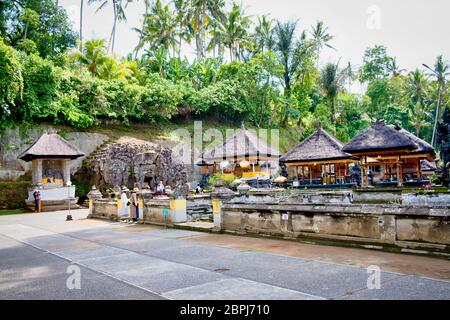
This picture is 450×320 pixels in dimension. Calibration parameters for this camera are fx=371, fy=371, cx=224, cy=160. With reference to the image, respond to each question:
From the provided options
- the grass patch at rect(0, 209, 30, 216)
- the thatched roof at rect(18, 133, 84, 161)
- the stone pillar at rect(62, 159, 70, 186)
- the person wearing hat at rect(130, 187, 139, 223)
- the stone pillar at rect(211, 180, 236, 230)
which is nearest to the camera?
the stone pillar at rect(211, 180, 236, 230)

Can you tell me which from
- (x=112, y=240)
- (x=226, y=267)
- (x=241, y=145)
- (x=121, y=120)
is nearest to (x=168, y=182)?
(x=241, y=145)

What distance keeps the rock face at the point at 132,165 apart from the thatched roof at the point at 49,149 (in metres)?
2.11

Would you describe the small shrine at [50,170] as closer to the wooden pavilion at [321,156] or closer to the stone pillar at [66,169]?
the stone pillar at [66,169]

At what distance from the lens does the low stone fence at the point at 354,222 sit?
287 inches

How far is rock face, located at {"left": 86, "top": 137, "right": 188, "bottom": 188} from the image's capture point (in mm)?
27484

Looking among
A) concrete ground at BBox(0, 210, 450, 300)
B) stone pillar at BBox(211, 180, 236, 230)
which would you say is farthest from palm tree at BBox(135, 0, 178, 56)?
concrete ground at BBox(0, 210, 450, 300)

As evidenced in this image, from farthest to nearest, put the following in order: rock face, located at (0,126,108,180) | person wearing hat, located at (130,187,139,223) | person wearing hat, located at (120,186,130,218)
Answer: rock face, located at (0,126,108,180), person wearing hat, located at (120,186,130,218), person wearing hat, located at (130,187,139,223)

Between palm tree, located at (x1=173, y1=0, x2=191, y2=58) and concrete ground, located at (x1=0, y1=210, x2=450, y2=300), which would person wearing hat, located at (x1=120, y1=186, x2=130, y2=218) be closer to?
concrete ground, located at (x1=0, y1=210, x2=450, y2=300)

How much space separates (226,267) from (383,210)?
12.0ft

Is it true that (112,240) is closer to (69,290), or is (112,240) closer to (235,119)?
(69,290)

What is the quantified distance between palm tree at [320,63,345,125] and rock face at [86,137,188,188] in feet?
89.6

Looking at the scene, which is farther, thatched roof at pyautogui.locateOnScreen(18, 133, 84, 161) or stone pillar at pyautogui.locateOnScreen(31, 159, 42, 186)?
stone pillar at pyautogui.locateOnScreen(31, 159, 42, 186)

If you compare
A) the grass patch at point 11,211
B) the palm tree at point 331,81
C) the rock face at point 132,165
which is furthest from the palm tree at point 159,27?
the grass patch at point 11,211

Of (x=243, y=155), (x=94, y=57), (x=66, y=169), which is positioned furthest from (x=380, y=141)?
(x=94, y=57)
